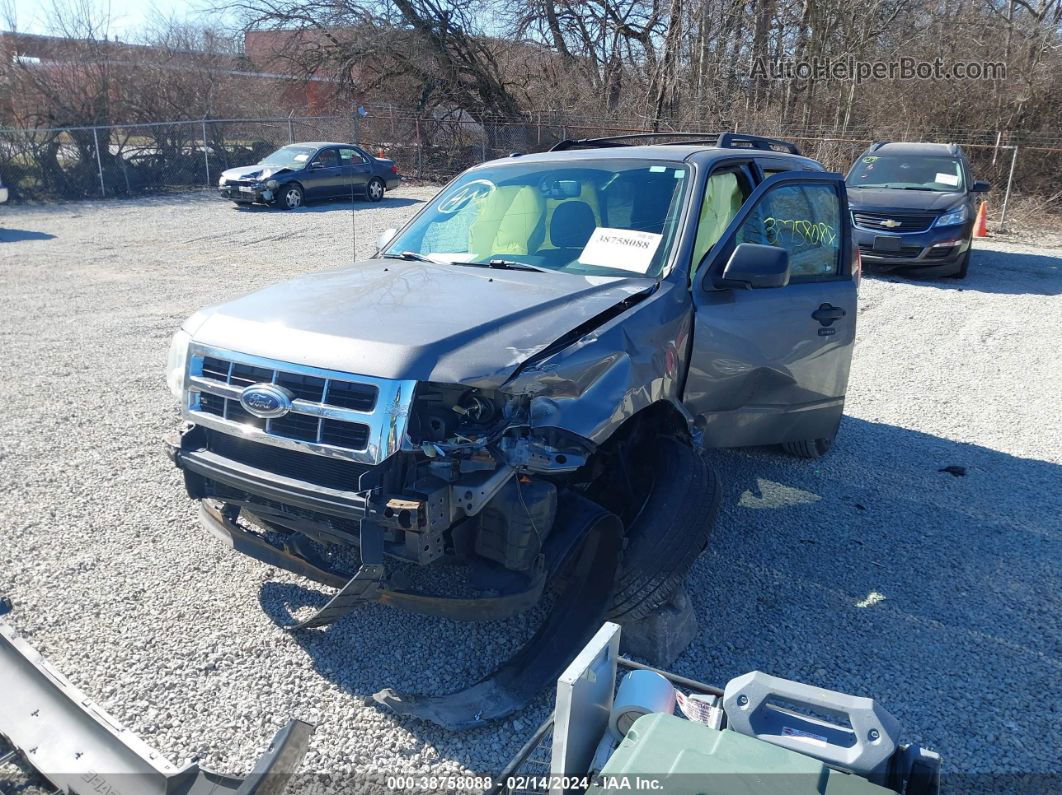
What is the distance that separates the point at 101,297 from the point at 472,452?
9.63 metres

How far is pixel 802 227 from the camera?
508cm

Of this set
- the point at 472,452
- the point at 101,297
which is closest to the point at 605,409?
the point at 472,452

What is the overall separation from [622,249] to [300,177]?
17.4 m

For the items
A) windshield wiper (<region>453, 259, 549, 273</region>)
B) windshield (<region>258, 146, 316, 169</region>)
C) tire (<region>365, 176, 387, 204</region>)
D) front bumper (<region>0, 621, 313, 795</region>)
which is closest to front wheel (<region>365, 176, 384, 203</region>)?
tire (<region>365, 176, 387, 204</region>)

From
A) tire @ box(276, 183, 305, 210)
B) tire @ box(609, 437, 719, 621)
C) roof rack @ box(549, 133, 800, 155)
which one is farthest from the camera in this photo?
tire @ box(276, 183, 305, 210)

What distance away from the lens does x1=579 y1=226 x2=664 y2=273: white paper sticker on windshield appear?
4.04m

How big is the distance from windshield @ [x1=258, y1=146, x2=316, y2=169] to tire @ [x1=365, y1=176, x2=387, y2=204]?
1.85 meters

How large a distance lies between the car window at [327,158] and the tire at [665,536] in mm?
18519

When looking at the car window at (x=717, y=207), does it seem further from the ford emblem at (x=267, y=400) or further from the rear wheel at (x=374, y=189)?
the rear wheel at (x=374, y=189)

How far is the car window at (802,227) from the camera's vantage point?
4.68 meters

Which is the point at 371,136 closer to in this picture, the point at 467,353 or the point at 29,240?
the point at 29,240

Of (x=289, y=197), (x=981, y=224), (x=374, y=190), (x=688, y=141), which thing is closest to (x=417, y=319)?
(x=688, y=141)

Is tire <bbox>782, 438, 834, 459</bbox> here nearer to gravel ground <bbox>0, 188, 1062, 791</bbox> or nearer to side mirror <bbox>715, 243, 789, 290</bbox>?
gravel ground <bbox>0, 188, 1062, 791</bbox>

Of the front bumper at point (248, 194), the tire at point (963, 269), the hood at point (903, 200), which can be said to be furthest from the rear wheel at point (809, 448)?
the front bumper at point (248, 194)
